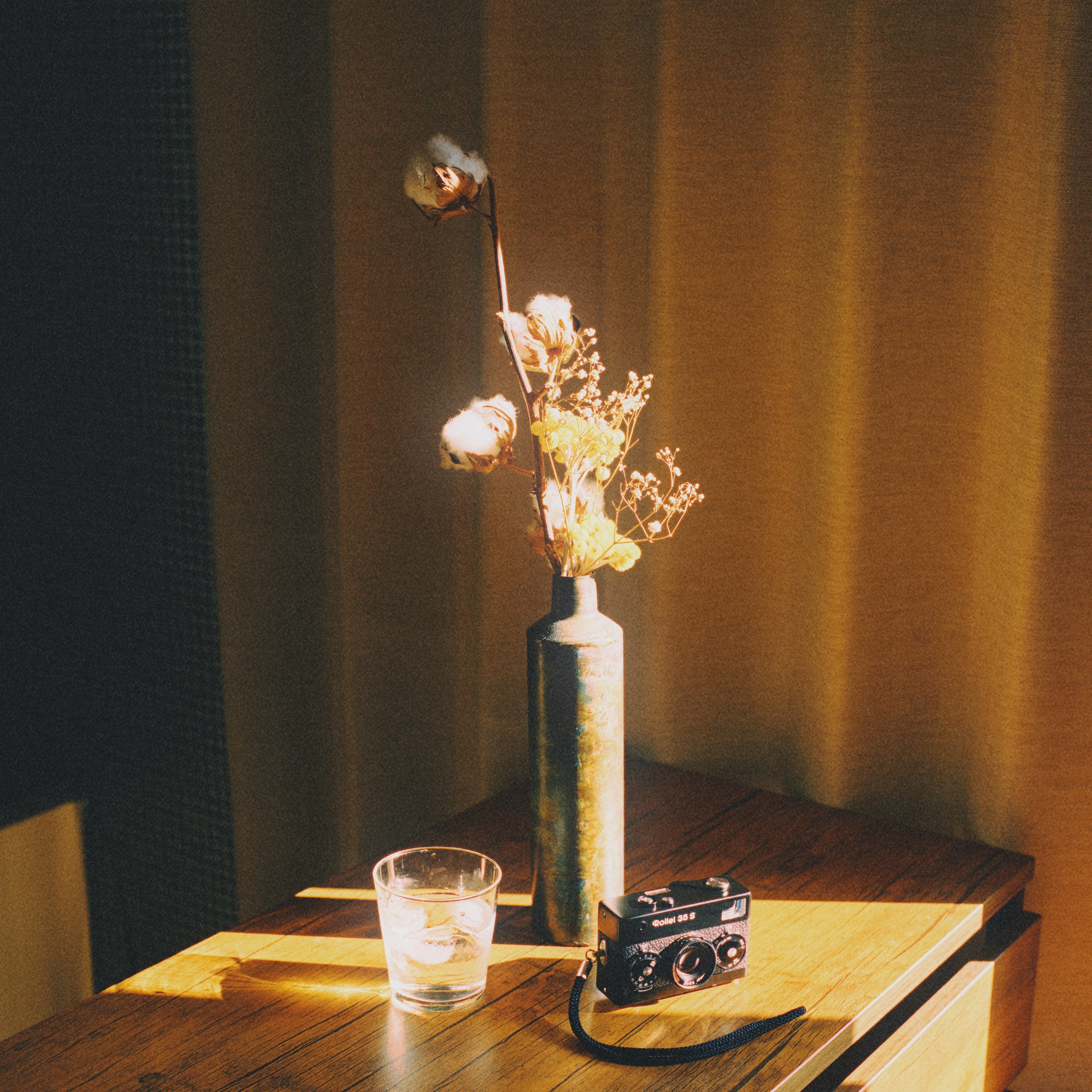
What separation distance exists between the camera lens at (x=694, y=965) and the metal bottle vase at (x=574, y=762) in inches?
3.8

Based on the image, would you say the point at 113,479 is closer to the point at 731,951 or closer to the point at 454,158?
the point at 454,158

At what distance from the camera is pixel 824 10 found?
47.6 inches

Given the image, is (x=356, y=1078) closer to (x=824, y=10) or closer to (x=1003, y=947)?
(x=1003, y=947)

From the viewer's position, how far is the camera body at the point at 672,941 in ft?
2.97

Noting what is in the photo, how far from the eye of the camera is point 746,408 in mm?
1332

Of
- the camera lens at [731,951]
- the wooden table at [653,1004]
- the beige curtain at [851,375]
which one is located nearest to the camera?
the wooden table at [653,1004]

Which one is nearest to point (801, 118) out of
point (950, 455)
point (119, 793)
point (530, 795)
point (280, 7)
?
point (950, 455)

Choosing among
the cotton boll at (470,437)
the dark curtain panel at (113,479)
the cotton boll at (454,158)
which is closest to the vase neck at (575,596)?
the cotton boll at (470,437)

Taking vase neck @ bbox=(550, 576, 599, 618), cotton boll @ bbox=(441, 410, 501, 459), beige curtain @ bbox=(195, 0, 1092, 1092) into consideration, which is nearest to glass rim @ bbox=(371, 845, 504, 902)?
vase neck @ bbox=(550, 576, 599, 618)

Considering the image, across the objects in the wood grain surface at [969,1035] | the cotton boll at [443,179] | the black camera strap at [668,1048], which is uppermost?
the cotton boll at [443,179]

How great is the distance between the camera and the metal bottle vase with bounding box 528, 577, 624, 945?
969mm

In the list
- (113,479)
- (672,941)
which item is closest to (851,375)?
(672,941)

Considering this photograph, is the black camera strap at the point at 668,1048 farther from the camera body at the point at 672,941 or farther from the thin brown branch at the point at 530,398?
the thin brown branch at the point at 530,398

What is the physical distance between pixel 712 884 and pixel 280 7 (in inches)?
43.0
